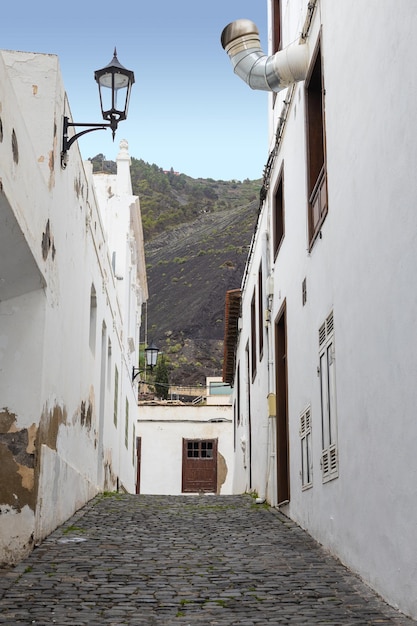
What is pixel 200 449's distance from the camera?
31031 millimetres

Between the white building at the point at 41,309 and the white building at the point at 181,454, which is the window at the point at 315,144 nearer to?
the white building at the point at 41,309

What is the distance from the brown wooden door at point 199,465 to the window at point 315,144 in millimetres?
21960

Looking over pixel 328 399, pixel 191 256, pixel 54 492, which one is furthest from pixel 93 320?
pixel 191 256

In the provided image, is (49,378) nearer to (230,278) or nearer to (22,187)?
(22,187)

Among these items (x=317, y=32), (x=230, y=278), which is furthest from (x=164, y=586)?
(x=230, y=278)

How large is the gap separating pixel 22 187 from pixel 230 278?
3656 inches

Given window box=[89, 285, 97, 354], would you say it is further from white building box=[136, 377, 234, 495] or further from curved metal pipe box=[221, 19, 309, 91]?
white building box=[136, 377, 234, 495]

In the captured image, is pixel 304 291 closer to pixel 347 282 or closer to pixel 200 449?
pixel 347 282

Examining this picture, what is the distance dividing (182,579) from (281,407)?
19.5ft

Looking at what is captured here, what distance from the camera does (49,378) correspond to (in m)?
8.71

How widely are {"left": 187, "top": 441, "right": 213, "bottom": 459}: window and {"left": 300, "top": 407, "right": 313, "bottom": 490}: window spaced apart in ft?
69.3

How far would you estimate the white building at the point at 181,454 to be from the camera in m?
30.4

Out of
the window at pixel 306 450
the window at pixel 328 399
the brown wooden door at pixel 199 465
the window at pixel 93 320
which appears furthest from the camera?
the brown wooden door at pixel 199 465

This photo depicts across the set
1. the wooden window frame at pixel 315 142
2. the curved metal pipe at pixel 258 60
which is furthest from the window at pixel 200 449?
the wooden window frame at pixel 315 142
